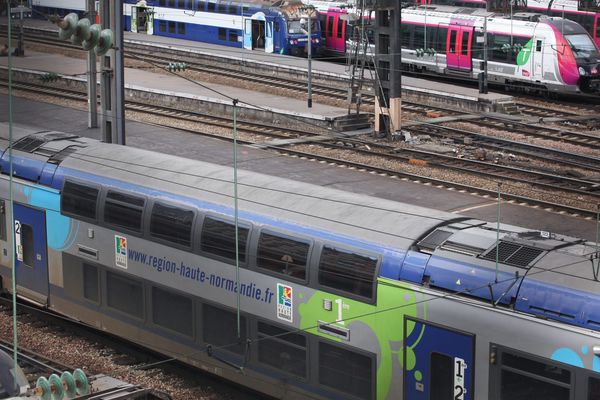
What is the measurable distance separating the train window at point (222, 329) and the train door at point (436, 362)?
2797 mm

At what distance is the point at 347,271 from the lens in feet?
39.1

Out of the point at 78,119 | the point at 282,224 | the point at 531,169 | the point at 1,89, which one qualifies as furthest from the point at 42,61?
the point at 282,224

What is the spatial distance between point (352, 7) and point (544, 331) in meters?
36.8

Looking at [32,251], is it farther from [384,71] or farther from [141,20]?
[141,20]

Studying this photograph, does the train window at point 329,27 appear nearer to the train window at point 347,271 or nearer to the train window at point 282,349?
the train window at point 282,349

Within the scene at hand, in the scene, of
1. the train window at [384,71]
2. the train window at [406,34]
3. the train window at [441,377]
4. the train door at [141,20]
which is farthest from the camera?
the train door at [141,20]

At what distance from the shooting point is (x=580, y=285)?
10.0 metres

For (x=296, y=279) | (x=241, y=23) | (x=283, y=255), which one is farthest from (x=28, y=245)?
(x=241, y=23)

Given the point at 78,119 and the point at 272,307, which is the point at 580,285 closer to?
the point at 272,307

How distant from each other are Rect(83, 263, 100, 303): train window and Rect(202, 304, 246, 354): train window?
8.07 ft

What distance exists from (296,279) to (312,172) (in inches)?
542

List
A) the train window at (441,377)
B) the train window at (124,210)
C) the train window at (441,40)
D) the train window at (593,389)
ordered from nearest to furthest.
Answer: the train window at (593,389) < the train window at (441,377) < the train window at (124,210) < the train window at (441,40)

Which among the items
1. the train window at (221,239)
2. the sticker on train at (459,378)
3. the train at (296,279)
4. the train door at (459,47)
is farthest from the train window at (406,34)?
the sticker on train at (459,378)

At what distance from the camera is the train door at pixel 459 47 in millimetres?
39219
